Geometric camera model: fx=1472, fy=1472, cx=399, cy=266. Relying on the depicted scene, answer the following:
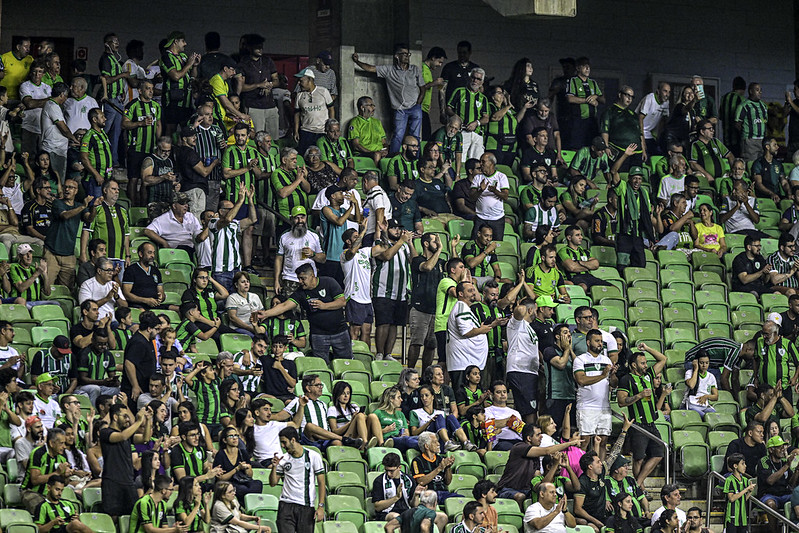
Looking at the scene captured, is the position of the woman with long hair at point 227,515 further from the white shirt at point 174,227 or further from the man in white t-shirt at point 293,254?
the white shirt at point 174,227

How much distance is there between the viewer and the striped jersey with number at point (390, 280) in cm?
1480

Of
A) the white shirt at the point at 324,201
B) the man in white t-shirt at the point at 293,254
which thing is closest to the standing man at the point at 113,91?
the white shirt at the point at 324,201

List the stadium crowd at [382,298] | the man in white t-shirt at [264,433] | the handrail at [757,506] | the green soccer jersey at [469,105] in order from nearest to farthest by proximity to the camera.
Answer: the stadium crowd at [382,298] < the man in white t-shirt at [264,433] < the handrail at [757,506] < the green soccer jersey at [469,105]

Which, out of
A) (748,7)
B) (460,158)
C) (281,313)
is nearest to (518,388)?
(281,313)

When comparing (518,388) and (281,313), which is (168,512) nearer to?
(281,313)

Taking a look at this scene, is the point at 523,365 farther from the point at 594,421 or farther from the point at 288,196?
the point at 288,196

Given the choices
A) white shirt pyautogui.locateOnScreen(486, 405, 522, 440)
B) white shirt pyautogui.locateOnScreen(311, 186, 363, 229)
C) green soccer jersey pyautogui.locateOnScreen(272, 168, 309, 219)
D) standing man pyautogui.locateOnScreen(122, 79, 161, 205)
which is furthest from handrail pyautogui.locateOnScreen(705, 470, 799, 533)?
standing man pyautogui.locateOnScreen(122, 79, 161, 205)

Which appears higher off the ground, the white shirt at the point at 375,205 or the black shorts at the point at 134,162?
the black shorts at the point at 134,162

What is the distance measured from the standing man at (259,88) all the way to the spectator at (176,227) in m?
2.39

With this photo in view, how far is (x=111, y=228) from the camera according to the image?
14.2m

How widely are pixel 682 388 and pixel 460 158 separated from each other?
12.5 feet

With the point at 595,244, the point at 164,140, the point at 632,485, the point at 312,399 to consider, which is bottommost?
the point at 632,485

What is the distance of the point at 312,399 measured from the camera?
1290 centimetres

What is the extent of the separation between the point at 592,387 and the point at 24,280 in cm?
539
